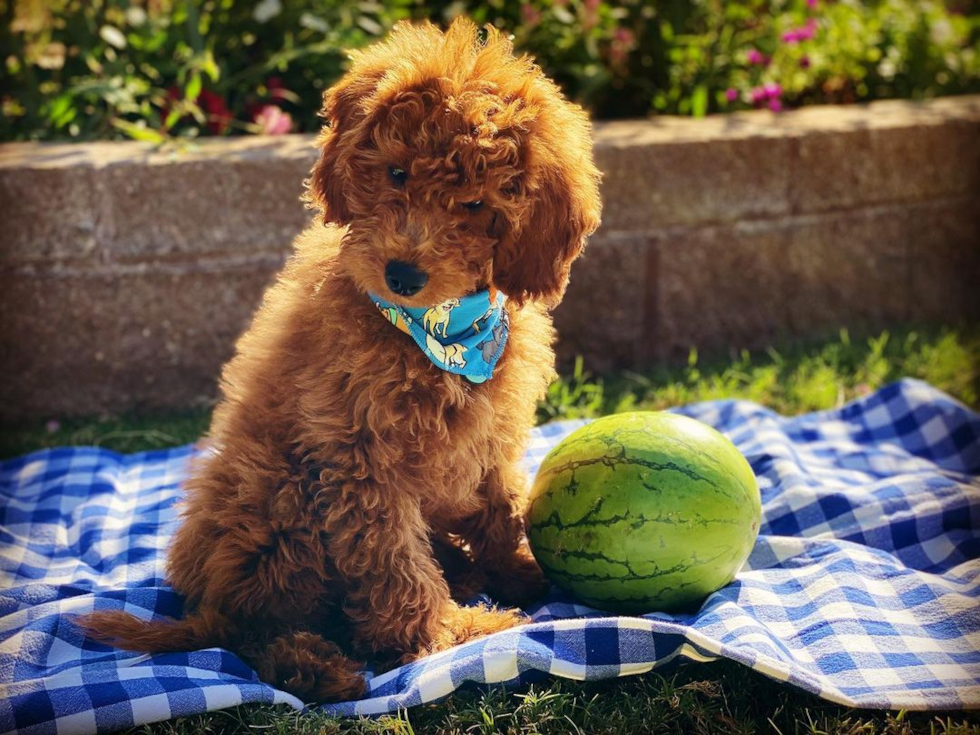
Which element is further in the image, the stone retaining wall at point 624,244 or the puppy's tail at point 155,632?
the stone retaining wall at point 624,244

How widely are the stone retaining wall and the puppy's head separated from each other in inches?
78.6

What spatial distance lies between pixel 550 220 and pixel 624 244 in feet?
7.87

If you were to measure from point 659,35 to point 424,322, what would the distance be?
3.49 metres

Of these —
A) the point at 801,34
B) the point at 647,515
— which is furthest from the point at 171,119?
the point at 801,34

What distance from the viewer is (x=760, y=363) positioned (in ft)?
16.5

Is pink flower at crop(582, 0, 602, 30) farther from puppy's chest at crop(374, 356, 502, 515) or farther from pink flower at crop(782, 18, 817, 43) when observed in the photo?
puppy's chest at crop(374, 356, 502, 515)

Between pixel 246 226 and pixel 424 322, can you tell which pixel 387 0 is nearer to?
pixel 246 226

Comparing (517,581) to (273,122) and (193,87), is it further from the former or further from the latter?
(193,87)

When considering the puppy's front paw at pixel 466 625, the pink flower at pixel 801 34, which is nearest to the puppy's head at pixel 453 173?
the puppy's front paw at pixel 466 625

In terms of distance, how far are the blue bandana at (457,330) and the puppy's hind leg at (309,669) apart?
84 cm

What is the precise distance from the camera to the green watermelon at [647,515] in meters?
2.72

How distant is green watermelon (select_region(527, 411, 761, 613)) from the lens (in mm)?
2721

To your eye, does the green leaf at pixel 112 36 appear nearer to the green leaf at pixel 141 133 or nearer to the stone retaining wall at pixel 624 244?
the green leaf at pixel 141 133

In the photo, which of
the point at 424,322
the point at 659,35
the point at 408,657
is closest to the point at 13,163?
the point at 424,322
